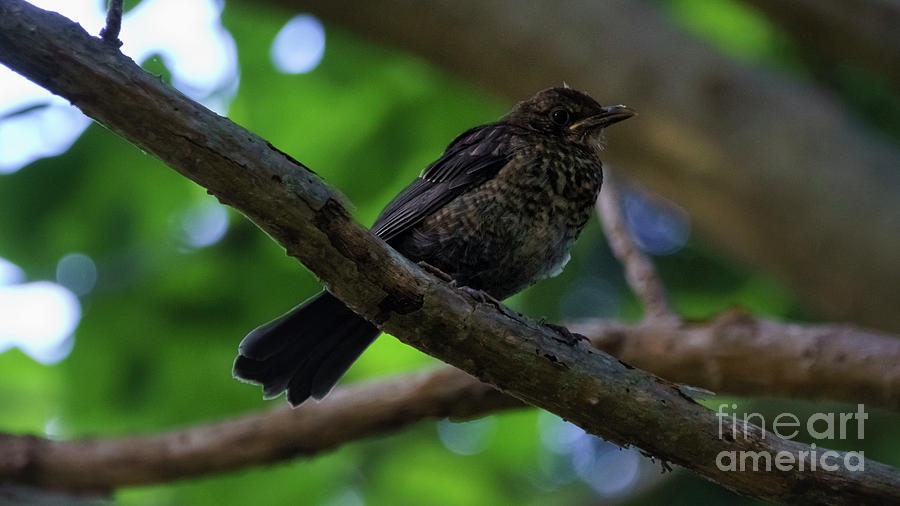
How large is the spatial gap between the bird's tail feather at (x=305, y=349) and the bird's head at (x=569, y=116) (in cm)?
102

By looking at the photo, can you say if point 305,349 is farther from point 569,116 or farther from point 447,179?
A: point 569,116

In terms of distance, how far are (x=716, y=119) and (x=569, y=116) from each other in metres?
1.26

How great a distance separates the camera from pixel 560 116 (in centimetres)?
375

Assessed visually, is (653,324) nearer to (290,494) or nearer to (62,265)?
(290,494)

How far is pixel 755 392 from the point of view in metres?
3.81

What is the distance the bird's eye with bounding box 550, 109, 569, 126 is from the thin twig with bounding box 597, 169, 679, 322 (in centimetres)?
68

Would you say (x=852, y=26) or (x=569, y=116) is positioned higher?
(x=852, y=26)

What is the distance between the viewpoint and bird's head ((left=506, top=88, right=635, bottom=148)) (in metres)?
3.70

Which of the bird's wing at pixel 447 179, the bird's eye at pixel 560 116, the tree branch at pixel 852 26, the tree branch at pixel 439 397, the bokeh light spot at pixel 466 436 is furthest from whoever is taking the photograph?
the bokeh light spot at pixel 466 436

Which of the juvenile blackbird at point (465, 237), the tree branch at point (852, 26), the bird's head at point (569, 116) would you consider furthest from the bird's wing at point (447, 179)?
the tree branch at point (852, 26)

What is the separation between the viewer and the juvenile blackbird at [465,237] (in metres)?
3.19

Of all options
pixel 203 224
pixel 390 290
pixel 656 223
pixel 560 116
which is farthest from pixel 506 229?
pixel 656 223

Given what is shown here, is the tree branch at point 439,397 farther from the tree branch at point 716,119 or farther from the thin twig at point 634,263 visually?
the tree branch at point 716,119

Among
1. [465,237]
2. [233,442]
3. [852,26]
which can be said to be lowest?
[233,442]
